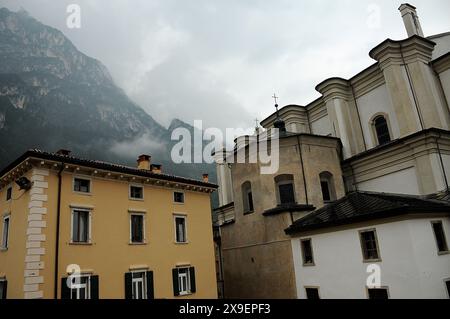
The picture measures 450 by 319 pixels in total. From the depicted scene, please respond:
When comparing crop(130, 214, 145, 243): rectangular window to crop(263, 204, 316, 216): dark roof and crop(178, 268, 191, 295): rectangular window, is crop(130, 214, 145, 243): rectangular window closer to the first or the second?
crop(178, 268, 191, 295): rectangular window

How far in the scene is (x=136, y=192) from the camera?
17391 mm

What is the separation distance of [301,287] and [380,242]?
5205 millimetres

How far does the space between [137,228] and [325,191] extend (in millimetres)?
11810

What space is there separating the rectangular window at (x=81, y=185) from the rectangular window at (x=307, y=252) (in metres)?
11.1

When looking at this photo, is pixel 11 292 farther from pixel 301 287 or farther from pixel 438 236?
pixel 438 236

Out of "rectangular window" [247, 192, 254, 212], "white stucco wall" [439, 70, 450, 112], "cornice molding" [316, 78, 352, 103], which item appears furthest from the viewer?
"cornice molding" [316, 78, 352, 103]

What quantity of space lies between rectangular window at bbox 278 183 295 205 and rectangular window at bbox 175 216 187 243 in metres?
6.19

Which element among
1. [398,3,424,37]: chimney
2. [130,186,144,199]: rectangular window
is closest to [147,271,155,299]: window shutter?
[130,186,144,199]: rectangular window

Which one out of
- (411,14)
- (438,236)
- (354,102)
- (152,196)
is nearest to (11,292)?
(152,196)

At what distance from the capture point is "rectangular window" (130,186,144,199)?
1719 cm

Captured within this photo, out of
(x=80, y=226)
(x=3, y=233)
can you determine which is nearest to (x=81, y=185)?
(x=80, y=226)

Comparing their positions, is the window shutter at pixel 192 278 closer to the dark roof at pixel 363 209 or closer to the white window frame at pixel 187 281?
the white window frame at pixel 187 281

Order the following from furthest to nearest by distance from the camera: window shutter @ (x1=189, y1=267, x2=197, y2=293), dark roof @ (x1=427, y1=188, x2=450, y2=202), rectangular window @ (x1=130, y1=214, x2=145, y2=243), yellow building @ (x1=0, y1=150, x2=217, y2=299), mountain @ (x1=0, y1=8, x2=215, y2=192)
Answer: mountain @ (x1=0, y1=8, x2=215, y2=192) → window shutter @ (x1=189, y1=267, x2=197, y2=293) → dark roof @ (x1=427, y1=188, x2=450, y2=202) → rectangular window @ (x1=130, y1=214, x2=145, y2=243) → yellow building @ (x1=0, y1=150, x2=217, y2=299)

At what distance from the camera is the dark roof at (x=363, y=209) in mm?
14048
